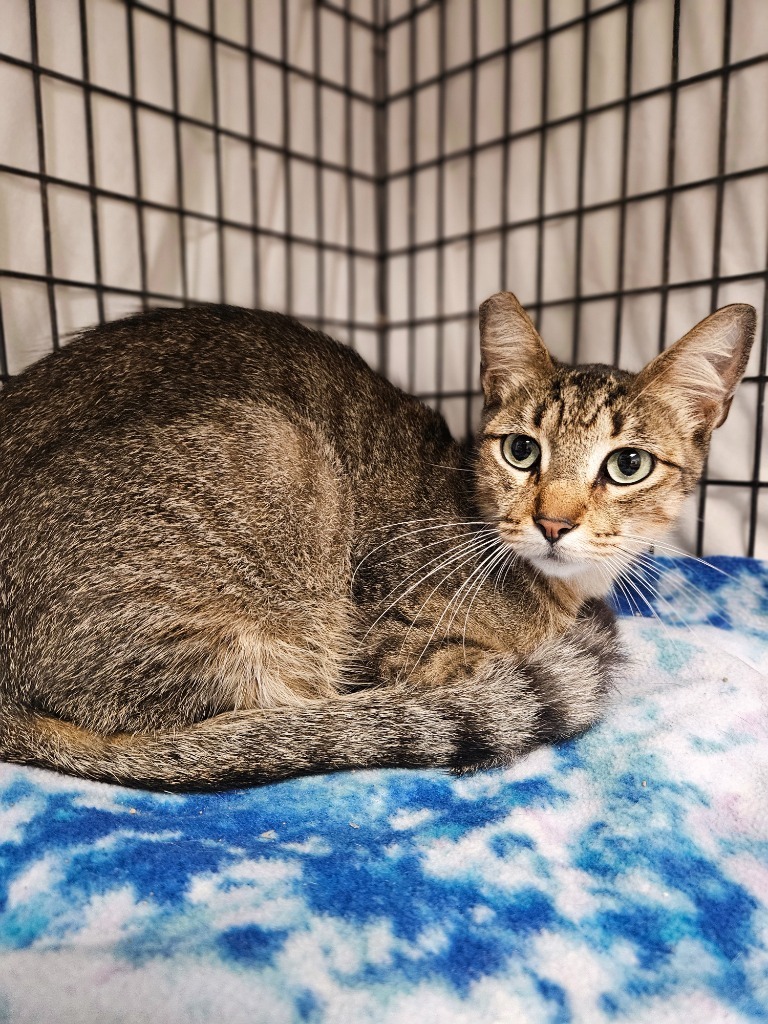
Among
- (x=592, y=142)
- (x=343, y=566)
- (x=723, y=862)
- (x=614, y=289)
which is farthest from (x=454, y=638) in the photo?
(x=592, y=142)

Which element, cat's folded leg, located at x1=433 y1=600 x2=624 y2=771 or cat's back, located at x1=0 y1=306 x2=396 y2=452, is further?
cat's back, located at x1=0 y1=306 x2=396 y2=452

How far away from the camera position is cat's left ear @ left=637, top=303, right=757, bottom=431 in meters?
1.23

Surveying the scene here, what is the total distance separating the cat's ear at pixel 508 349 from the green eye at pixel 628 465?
26 cm

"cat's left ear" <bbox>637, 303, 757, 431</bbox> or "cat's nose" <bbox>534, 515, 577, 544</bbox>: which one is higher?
"cat's left ear" <bbox>637, 303, 757, 431</bbox>

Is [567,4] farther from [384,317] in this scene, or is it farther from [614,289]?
[384,317]

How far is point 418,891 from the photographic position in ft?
2.66

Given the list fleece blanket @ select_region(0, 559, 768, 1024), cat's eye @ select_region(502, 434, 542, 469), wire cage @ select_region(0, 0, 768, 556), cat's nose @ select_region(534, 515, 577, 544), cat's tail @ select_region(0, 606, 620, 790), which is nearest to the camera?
fleece blanket @ select_region(0, 559, 768, 1024)

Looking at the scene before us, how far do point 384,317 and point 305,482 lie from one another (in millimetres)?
1429

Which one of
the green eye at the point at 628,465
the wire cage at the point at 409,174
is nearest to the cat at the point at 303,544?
the green eye at the point at 628,465

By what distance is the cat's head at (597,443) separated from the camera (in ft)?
3.98

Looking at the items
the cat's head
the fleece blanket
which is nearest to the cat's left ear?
the cat's head

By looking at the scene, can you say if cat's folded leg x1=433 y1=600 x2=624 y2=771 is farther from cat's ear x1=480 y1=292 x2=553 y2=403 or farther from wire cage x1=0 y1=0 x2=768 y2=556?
wire cage x1=0 y1=0 x2=768 y2=556

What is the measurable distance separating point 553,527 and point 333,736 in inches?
21.0

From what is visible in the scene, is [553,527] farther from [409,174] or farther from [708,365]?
[409,174]
